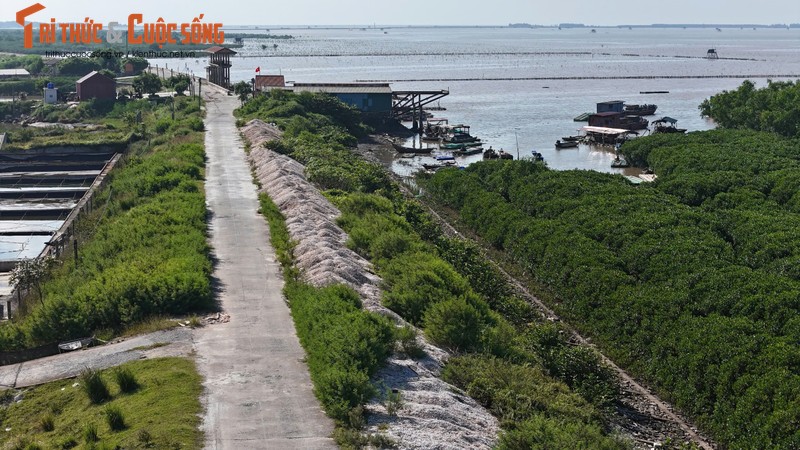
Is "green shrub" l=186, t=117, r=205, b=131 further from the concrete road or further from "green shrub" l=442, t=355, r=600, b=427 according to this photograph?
"green shrub" l=442, t=355, r=600, b=427

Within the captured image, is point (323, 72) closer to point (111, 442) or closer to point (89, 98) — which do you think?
point (89, 98)

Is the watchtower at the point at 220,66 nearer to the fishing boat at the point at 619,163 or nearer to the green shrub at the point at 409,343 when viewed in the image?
the fishing boat at the point at 619,163

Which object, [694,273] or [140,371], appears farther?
[694,273]

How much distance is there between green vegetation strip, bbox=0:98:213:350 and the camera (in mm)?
27719

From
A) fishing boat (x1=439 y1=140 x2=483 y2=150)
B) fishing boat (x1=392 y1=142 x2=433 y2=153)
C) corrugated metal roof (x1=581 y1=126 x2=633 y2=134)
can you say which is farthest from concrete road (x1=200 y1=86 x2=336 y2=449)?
corrugated metal roof (x1=581 y1=126 x2=633 y2=134)

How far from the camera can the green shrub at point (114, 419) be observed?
803 inches

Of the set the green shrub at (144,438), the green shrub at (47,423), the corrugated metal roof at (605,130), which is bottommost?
the green shrub at (47,423)

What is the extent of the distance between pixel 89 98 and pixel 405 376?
76977mm

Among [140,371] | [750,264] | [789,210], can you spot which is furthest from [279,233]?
[789,210]

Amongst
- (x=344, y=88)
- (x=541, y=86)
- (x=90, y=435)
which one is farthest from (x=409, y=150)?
(x=541, y=86)

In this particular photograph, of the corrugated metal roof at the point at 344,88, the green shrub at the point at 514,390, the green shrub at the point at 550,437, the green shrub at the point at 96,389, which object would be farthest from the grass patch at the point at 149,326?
the corrugated metal roof at the point at 344,88

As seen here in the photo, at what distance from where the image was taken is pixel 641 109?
332 feet

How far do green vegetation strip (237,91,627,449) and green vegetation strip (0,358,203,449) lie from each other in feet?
10.7

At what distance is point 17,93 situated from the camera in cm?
10731
